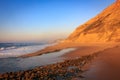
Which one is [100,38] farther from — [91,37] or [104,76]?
[104,76]

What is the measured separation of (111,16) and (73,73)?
6508 cm

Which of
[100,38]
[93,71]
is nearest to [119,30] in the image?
[100,38]

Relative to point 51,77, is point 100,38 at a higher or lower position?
higher

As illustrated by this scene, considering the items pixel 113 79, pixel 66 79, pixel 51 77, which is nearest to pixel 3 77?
pixel 51 77

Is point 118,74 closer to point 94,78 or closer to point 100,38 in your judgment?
point 94,78

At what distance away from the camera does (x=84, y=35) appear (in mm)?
72688

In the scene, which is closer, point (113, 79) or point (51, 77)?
point (113, 79)

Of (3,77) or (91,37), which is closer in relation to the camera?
(3,77)

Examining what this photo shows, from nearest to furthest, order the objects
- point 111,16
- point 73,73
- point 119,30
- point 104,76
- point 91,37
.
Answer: point 104,76
point 73,73
point 119,30
point 91,37
point 111,16

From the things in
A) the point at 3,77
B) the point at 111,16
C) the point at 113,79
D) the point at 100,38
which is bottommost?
the point at 113,79

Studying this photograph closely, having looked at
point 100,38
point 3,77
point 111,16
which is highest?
point 111,16

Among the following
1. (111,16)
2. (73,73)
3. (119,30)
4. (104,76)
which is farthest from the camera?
(111,16)

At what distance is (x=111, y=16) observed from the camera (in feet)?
258

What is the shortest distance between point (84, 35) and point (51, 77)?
57873 millimetres
